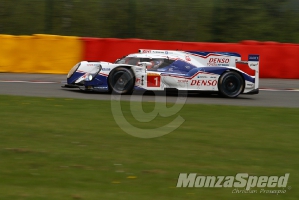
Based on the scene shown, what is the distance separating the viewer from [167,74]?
13.2 meters

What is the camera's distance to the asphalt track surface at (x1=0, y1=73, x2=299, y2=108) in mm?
12883

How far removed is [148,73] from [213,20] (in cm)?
905

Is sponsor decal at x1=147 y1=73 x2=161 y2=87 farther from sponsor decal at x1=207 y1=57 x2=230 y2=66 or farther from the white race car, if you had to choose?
sponsor decal at x1=207 y1=57 x2=230 y2=66

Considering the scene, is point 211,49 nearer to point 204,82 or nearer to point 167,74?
point 204,82

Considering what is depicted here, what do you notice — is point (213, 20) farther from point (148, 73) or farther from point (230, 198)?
point (230, 198)

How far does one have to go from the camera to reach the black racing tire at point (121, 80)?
13148 millimetres

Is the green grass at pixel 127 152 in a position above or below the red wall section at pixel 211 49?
below

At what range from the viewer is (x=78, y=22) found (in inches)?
864

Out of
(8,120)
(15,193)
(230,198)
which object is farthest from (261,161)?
(8,120)

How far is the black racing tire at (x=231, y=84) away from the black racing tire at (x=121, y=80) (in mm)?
2188
